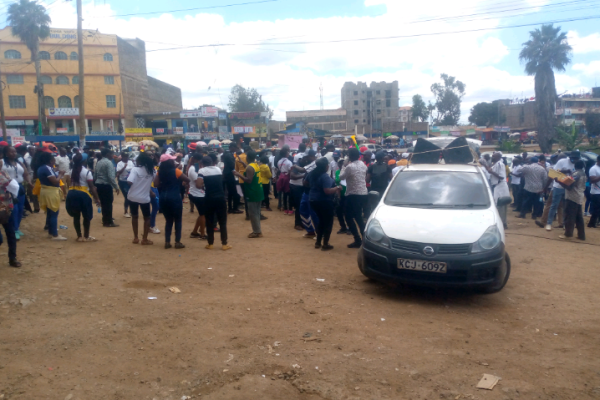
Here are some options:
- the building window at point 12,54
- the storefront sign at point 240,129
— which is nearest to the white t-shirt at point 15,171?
the storefront sign at point 240,129

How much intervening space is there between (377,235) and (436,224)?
73 centimetres

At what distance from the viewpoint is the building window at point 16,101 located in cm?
4950

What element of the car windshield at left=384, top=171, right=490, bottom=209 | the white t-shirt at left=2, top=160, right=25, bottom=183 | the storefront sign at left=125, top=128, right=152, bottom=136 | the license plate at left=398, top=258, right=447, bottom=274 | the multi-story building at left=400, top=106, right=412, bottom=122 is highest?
the multi-story building at left=400, top=106, right=412, bottom=122

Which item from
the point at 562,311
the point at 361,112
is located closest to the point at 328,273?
the point at 562,311

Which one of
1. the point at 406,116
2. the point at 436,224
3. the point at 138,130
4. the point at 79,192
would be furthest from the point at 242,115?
the point at 406,116

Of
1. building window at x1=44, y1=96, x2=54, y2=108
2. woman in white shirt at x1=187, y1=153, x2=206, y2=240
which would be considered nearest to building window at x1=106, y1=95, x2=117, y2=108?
building window at x1=44, y1=96, x2=54, y2=108

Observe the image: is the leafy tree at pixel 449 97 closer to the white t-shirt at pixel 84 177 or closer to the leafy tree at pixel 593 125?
the leafy tree at pixel 593 125

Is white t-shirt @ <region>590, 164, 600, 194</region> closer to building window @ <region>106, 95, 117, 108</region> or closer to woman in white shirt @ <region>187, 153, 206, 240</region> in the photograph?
woman in white shirt @ <region>187, 153, 206, 240</region>

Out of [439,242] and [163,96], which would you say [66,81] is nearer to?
[163,96]

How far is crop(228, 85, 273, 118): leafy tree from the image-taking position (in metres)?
77.3

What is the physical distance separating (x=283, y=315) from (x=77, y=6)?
1868 centimetres

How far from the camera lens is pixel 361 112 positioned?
3880 inches

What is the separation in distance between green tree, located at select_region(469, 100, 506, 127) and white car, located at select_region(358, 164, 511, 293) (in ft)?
266

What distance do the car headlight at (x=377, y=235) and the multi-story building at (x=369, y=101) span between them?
306 feet
